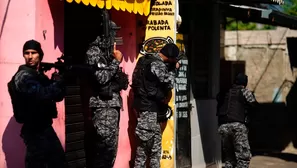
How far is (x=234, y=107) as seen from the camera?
8.20 meters

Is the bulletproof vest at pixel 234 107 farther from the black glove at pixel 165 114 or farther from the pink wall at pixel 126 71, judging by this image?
the pink wall at pixel 126 71

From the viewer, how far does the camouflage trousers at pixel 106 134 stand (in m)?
6.38

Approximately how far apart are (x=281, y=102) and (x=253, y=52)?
2012 mm

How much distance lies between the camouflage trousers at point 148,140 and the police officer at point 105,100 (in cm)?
44

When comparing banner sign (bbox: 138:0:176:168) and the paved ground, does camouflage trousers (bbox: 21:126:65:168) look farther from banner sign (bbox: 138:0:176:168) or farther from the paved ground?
the paved ground

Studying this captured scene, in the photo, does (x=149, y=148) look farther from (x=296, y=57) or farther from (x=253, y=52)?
(x=253, y=52)

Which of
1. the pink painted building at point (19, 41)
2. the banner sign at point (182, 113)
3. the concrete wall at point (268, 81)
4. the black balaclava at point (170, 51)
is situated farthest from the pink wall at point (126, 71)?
the concrete wall at point (268, 81)

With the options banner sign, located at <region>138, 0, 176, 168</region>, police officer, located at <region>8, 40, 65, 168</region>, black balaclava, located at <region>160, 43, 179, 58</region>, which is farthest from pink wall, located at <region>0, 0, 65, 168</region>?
banner sign, located at <region>138, 0, 176, 168</region>

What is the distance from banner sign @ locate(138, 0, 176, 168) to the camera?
23.9 ft

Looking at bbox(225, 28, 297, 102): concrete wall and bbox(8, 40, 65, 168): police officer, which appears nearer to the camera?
bbox(8, 40, 65, 168): police officer

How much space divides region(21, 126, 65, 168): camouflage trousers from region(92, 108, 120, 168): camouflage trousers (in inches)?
54.2

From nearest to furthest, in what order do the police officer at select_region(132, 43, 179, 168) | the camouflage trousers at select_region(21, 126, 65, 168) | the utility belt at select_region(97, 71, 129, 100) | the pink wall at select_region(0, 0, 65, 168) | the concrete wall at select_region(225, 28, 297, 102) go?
the camouflage trousers at select_region(21, 126, 65, 168)
the pink wall at select_region(0, 0, 65, 168)
the utility belt at select_region(97, 71, 129, 100)
the police officer at select_region(132, 43, 179, 168)
the concrete wall at select_region(225, 28, 297, 102)

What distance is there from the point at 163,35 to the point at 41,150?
2.98m

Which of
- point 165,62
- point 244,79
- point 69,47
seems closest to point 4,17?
point 69,47
